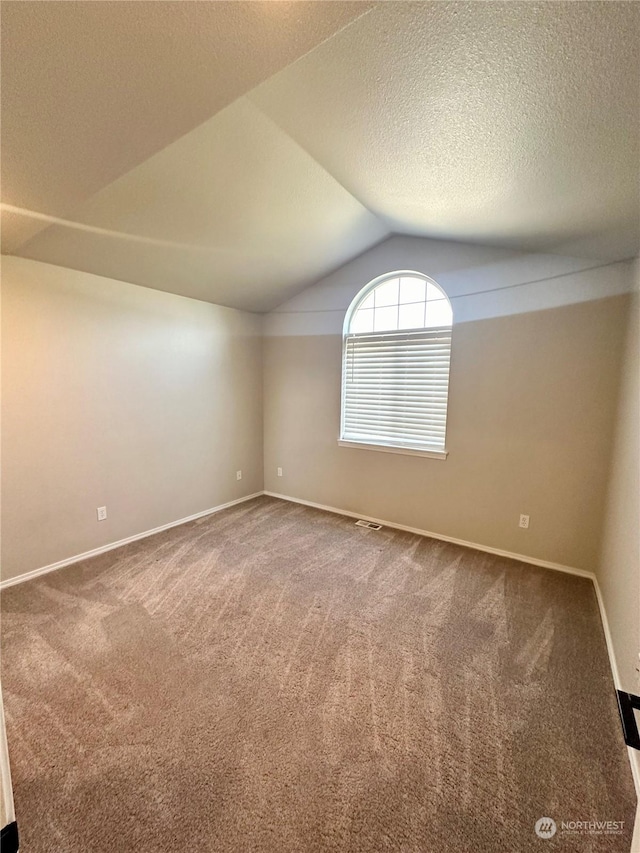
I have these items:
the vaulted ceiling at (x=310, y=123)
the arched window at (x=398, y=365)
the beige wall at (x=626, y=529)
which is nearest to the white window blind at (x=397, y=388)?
the arched window at (x=398, y=365)

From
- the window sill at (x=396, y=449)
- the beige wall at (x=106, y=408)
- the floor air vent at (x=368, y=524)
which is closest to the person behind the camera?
the beige wall at (x=106, y=408)

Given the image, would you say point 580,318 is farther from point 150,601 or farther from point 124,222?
point 150,601

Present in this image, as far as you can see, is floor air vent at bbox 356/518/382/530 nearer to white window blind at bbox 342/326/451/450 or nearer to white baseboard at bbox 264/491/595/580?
white baseboard at bbox 264/491/595/580

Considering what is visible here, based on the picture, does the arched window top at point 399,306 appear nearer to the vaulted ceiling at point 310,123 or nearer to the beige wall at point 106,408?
the vaulted ceiling at point 310,123

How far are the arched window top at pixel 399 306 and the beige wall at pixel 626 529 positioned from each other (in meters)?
1.37

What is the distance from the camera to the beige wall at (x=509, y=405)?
2459 millimetres

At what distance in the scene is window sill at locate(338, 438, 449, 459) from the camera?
3.14 meters

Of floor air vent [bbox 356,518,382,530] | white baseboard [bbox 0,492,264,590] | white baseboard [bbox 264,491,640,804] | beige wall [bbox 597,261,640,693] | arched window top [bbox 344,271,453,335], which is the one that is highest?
arched window top [bbox 344,271,453,335]

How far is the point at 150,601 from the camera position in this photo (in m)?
2.25

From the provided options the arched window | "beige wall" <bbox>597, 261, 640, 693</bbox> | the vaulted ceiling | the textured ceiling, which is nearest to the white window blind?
the arched window

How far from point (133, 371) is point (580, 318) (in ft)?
11.8

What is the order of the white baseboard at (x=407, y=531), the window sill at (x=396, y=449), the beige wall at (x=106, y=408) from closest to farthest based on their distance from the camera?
the white baseboard at (x=407, y=531)
the beige wall at (x=106, y=408)
the window sill at (x=396, y=449)

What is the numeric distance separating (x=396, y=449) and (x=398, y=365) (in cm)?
83

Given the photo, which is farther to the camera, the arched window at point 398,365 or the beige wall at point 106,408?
the arched window at point 398,365
